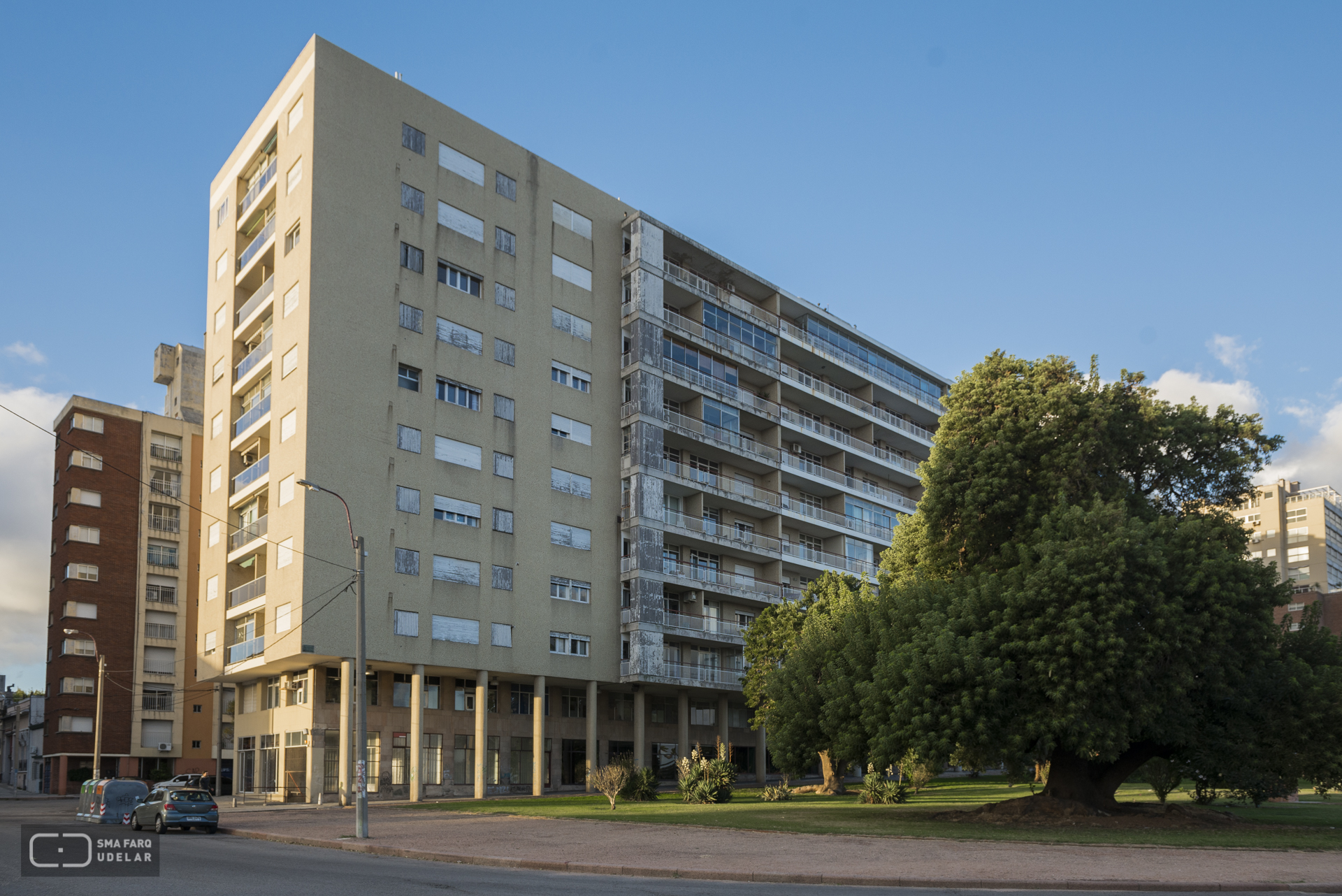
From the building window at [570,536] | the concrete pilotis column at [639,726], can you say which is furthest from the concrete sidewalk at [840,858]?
the concrete pilotis column at [639,726]

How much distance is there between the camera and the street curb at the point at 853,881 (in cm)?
1695

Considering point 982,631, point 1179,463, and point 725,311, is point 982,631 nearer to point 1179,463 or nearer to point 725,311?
point 1179,463

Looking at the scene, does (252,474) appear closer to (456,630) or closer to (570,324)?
(456,630)

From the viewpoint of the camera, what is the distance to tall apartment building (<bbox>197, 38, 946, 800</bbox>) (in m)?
49.8

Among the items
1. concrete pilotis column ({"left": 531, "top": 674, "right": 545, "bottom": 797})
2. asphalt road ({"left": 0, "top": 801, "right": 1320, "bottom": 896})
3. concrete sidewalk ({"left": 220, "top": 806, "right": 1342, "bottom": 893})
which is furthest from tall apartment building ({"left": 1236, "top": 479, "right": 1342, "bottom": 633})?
asphalt road ({"left": 0, "top": 801, "right": 1320, "bottom": 896})

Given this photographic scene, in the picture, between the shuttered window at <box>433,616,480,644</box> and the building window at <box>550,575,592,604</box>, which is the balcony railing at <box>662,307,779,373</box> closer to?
the building window at <box>550,575,592,604</box>

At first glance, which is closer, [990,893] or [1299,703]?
[990,893]

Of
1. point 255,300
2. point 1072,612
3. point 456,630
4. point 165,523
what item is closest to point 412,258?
point 255,300

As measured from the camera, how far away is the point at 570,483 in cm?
5750

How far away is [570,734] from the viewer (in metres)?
60.2

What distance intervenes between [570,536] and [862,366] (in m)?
29.2

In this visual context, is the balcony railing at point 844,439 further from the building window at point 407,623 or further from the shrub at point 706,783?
the shrub at point 706,783

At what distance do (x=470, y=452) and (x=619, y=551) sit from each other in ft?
34.3

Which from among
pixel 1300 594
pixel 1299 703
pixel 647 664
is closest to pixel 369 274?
pixel 647 664
